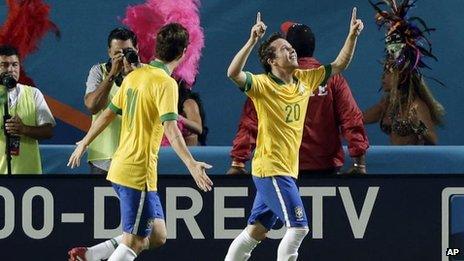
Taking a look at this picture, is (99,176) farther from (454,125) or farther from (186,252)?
(454,125)

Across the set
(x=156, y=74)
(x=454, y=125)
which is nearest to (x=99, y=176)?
(x=156, y=74)

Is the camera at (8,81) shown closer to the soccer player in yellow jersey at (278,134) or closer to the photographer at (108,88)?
the photographer at (108,88)

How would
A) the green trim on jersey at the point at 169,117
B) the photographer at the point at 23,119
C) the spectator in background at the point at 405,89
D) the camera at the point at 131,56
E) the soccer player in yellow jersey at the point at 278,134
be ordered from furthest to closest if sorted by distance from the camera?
the spectator in background at the point at 405,89, the photographer at the point at 23,119, the camera at the point at 131,56, the soccer player in yellow jersey at the point at 278,134, the green trim on jersey at the point at 169,117

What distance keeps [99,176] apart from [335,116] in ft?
5.56

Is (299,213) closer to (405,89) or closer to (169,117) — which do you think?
(169,117)

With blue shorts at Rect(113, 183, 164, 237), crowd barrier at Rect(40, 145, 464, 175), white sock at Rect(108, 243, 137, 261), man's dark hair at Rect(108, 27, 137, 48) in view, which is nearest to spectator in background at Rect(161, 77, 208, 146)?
crowd barrier at Rect(40, 145, 464, 175)

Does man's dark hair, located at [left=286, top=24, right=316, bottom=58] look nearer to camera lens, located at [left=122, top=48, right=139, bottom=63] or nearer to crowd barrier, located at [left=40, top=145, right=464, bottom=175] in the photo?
camera lens, located at [left=122, top=48, right=139, bottom=63]

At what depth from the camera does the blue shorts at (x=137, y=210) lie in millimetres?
11227

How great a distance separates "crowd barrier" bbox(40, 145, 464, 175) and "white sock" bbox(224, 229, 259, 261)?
1.37 metres

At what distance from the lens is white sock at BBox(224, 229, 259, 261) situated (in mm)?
11914

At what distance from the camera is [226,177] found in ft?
40.7

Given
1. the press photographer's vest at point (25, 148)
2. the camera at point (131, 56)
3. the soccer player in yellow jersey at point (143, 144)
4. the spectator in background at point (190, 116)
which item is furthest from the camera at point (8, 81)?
the soccer player in yellow jersey at point (143, 144)

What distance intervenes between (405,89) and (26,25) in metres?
3.18

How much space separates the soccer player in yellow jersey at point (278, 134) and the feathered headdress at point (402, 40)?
1.67 meters
